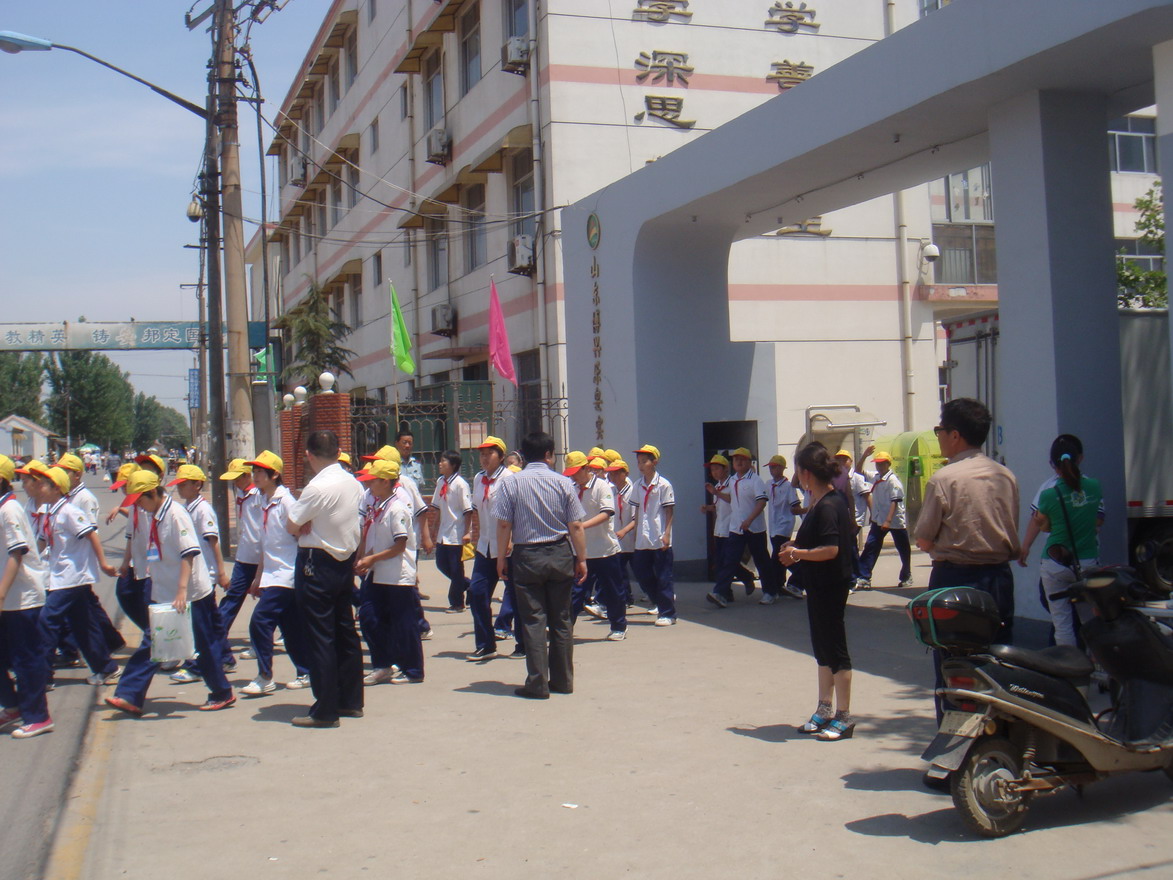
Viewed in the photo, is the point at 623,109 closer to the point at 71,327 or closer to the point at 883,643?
the point at 883,643

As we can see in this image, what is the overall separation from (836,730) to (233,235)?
11893 millimetres

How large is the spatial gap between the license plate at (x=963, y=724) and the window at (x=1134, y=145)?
22.0 m

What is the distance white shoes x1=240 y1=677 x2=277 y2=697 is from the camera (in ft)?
26.4

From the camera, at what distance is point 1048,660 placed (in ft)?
16.5

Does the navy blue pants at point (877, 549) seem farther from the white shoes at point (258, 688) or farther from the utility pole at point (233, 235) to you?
the utility pole at point (233, 235)

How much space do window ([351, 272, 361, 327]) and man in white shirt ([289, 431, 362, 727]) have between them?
24.5 metres

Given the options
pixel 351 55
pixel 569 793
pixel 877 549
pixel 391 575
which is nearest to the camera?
pixel 569 793

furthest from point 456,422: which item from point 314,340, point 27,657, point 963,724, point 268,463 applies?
point 963,724

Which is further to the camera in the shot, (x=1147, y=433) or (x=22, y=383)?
(x=22, y=383)

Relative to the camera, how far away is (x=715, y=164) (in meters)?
11.8

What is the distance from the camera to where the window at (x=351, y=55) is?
1165 inches

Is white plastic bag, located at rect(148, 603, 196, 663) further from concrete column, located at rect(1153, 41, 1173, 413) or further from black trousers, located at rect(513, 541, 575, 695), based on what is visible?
concrete column, located at rect(1153, 41, 1173, 413)

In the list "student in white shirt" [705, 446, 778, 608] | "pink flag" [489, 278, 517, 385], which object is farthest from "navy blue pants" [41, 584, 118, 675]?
"pink flag" [489, 278, 517, 385]

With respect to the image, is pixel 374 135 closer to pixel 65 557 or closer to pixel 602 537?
pixel 602 537
